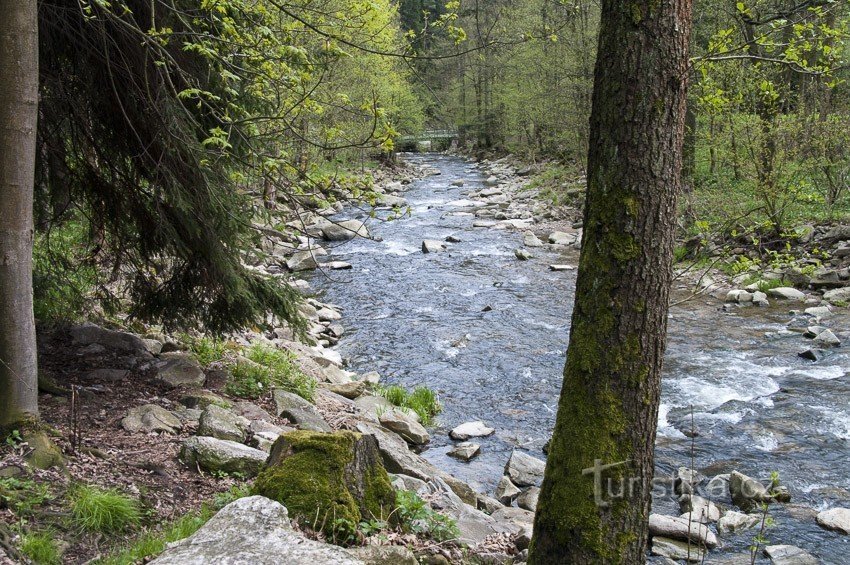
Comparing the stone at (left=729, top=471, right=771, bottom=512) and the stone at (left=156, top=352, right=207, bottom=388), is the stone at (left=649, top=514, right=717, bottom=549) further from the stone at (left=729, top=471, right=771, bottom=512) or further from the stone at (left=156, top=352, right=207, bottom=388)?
the stone at (left=156, top=352, right=207, bottom=388)

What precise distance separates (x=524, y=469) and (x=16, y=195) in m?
5.59

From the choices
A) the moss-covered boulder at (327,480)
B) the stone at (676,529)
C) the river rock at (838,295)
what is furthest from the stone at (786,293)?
the moss-covered boulder at (327,480)

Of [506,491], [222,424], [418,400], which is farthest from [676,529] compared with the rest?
[222,424]

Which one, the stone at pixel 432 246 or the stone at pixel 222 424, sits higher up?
the stone at pixel 432 246

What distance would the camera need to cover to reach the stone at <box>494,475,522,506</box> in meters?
6.97

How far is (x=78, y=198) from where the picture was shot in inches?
262

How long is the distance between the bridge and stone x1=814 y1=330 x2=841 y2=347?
133 ft

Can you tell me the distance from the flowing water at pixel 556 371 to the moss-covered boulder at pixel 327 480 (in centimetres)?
227

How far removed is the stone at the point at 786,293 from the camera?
43.9ft

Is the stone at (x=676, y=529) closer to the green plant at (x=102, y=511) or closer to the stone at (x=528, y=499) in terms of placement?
the stone at (x=528, y=499)

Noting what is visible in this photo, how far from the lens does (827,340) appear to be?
1088 centimetres

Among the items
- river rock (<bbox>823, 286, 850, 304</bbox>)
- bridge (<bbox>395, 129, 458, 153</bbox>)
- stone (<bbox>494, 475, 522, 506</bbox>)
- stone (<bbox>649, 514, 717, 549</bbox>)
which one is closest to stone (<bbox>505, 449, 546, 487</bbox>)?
stone (<bbox>494, 475, 522, 506</bbox>)

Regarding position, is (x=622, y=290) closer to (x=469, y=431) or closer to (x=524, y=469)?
(x=524, y=469)

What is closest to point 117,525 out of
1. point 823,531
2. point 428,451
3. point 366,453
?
point 366,453
